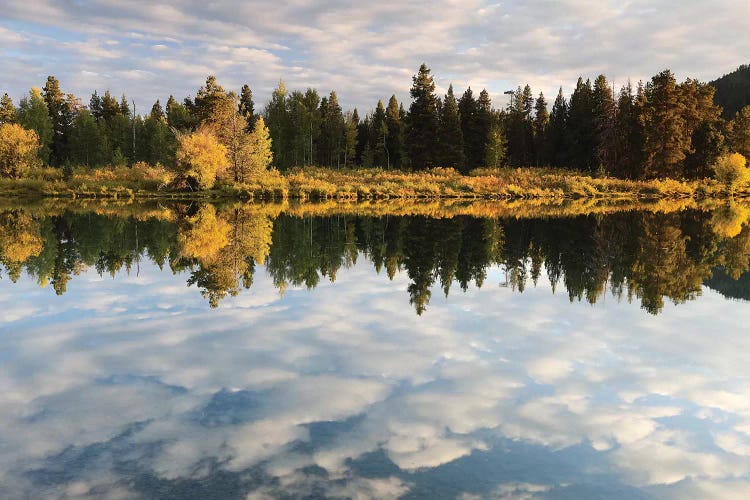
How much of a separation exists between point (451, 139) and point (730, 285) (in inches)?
2171

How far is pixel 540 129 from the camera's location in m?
84.6

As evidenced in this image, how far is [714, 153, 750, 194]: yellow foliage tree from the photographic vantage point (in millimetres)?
54844

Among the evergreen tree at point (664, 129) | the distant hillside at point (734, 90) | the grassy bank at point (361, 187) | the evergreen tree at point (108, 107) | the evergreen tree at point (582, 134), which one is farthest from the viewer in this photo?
the distant hillside at point (734, 90)

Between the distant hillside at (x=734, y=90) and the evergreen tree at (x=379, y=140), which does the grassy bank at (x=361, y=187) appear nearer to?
the evergreen tree at (x=379, y=140)

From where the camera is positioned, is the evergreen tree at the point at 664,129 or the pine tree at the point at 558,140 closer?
the evergreen tree at the point at 664,129

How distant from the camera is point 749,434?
555 centimetres

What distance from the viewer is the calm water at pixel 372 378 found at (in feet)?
15.2

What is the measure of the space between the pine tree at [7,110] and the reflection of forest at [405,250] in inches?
1805

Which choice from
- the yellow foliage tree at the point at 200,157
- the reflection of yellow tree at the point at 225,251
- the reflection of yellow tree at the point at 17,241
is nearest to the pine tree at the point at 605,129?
the yellow foliage tree at the point at 200,157

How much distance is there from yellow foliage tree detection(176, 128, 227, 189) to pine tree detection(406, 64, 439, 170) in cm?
2852

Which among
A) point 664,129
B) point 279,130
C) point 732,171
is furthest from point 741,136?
point 279,130

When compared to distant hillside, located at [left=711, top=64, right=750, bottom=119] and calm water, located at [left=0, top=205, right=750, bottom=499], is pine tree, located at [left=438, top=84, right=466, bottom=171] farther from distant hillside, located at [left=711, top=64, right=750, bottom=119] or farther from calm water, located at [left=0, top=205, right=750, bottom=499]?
distant hillside, located at [left=711, top=64, right=750, bottom=119]

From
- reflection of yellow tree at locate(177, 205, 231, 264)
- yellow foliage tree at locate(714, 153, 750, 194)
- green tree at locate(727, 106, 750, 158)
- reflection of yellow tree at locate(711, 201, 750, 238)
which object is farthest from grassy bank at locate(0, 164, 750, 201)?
reflection of yellow tree at locate(177, 205, 231, 264)

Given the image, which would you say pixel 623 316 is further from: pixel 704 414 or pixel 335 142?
pixel 335 142
